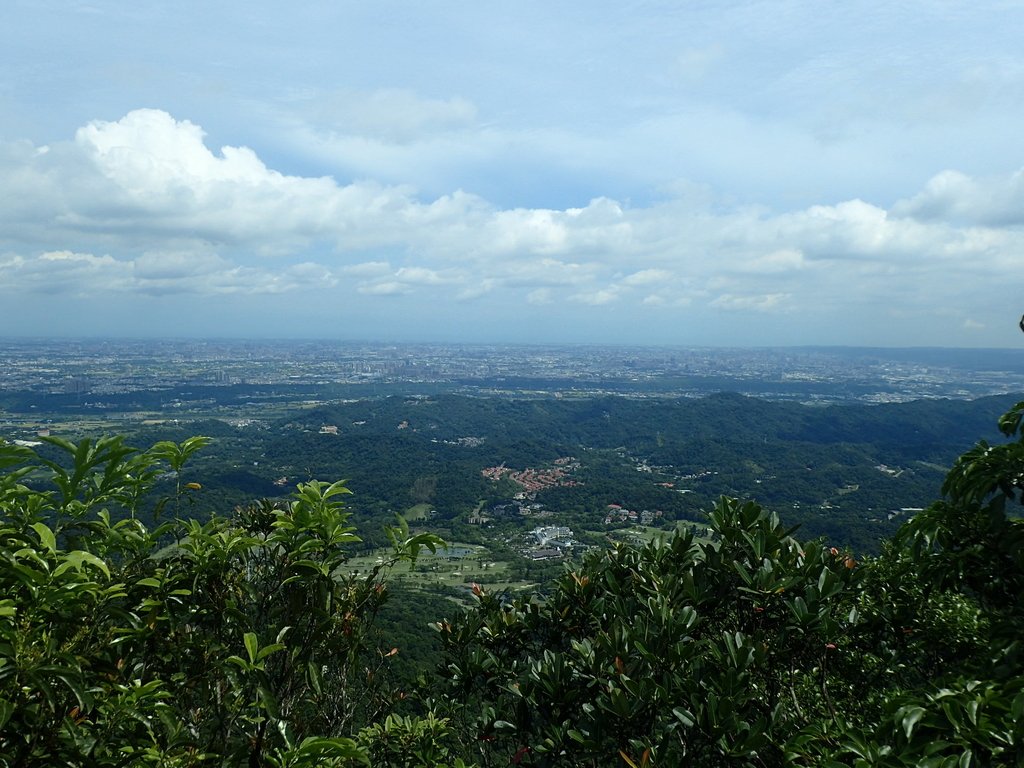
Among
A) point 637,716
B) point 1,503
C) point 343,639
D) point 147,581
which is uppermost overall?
point 1,503

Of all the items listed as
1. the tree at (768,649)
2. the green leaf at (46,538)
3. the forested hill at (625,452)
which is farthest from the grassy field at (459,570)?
the green leaf at (46,538)

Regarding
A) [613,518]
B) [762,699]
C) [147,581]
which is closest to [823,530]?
[613,518]

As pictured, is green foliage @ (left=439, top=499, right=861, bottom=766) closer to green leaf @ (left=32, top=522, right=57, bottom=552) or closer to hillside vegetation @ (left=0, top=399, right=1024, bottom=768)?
hillside vegetation @ (left=0, top=399, right=1024, bottom=768)

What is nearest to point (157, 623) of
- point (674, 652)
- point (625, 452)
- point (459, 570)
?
point (674, 652)

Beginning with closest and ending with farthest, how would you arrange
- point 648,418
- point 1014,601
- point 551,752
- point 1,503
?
point 1,503, point 1014,601, point 551,752, point 648,418

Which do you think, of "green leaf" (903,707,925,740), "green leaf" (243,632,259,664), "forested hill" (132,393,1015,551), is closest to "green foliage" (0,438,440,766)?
"green leaf" (243,632,259,664)

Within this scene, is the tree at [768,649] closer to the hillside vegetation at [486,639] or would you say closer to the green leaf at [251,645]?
the hillside vegetation at [486,639]

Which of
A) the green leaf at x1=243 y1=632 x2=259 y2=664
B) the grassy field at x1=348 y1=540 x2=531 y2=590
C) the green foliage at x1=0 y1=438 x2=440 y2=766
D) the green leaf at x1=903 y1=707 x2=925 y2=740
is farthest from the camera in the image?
the grassy field at x1=348 y1=540 x2=531 y2=590

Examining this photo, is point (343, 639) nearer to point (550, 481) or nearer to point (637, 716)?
point (637, 716)
